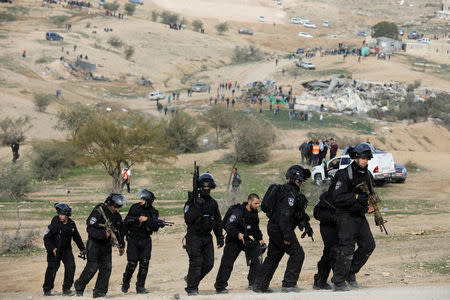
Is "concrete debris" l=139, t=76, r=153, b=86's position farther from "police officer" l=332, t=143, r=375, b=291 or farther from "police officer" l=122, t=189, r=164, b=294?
"police officer" l=332, t=143, r=375, b=291

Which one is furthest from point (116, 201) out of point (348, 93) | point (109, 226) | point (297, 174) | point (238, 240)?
point (348, 93)

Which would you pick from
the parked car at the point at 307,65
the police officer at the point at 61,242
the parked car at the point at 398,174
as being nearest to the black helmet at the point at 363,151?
the police officer at the point at 61,242

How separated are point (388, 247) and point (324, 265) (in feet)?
15.2

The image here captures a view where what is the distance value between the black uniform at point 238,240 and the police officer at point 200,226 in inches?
8.6

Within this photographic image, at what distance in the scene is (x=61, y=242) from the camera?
10031 mm

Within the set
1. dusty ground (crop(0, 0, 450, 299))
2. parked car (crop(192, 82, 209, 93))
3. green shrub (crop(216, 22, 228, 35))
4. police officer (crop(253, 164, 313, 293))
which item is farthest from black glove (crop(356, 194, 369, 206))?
green shrub (crop(216, 22, 228, 35))

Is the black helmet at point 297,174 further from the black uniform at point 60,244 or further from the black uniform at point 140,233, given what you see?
the black uniform at point 60,244

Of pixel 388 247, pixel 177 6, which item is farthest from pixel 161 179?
pixel 177 6

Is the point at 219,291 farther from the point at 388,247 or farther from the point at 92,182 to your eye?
the point at 92,182

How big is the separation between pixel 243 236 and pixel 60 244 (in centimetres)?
283

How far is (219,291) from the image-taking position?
31.0 feet

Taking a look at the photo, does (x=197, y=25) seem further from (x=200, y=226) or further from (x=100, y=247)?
(x=200, y=226)

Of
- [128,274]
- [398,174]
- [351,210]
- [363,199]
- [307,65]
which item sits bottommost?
[398,174]

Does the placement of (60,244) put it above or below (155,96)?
above
